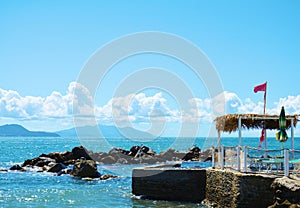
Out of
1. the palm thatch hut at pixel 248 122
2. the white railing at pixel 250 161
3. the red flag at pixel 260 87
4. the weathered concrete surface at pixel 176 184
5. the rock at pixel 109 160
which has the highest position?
the red flag at pixel 260 87

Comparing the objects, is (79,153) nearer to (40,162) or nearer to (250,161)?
(40,162)

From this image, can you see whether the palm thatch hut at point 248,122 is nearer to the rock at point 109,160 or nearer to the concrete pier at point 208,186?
the concrete pier at point 208,186

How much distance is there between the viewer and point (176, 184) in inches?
771

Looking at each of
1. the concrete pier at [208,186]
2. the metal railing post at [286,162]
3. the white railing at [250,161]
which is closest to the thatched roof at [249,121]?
the white railing at [250,161]

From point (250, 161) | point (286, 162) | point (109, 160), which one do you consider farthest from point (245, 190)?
point (109, 160)

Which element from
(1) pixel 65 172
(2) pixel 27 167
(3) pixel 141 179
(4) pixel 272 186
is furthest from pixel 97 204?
(2) pixel 27 167

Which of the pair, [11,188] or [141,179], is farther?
[11,188]

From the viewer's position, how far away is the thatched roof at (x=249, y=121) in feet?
61.6

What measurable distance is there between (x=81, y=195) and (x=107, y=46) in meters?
8.09

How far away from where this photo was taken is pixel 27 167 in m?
43.2

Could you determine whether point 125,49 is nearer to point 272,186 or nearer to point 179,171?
point 179,171

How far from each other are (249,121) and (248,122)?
0.11m

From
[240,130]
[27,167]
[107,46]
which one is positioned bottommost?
[27,167]

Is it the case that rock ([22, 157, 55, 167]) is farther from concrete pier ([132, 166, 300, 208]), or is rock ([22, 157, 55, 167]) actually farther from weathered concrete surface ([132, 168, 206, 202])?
weathered concrete surface ([132, 168, 206, 202])
